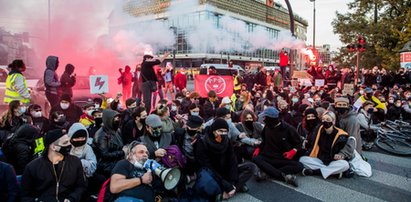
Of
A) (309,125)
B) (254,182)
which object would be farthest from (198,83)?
(254,182)

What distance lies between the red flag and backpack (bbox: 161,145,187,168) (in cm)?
537

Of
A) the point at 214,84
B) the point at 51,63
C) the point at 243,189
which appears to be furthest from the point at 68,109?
Result: the point at 214,84

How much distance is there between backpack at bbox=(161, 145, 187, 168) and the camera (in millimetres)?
4629

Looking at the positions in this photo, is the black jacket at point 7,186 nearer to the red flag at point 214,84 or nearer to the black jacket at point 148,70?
the black jacket at point 148,70

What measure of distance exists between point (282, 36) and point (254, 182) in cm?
1187

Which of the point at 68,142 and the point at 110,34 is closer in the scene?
the point at 68,142

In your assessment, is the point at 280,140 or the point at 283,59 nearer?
the point at 280,140

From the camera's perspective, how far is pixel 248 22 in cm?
1633

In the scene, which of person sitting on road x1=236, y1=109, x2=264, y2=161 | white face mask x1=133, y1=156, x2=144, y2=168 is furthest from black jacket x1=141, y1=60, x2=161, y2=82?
white face mask x1=133, y1=156, x2=144, y2=168

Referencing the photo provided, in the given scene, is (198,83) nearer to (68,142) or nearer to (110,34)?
(68,142)

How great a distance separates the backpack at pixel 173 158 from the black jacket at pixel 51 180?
4.24ft

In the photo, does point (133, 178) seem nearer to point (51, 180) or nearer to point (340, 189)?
point (51, 180)

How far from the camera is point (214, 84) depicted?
10148mm

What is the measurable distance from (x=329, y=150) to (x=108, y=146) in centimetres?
363
